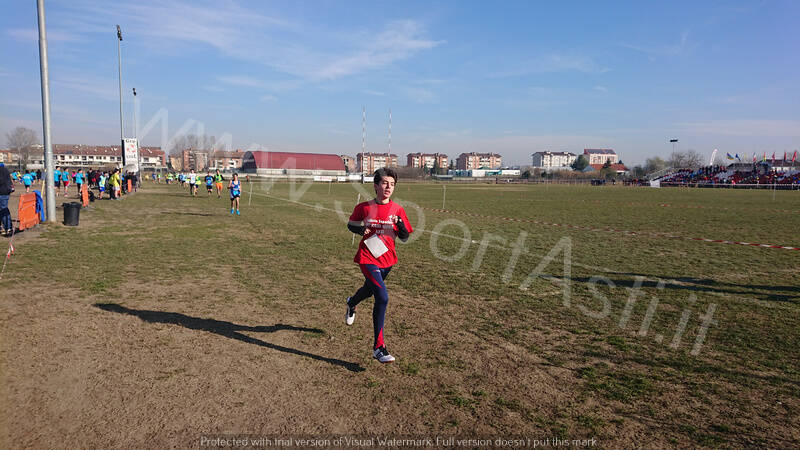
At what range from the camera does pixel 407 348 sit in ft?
18.1

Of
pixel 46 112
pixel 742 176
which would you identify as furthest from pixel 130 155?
pixel 742 176

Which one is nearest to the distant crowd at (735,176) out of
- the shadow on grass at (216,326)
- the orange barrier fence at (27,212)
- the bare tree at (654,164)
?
the bare tree at (654,164)

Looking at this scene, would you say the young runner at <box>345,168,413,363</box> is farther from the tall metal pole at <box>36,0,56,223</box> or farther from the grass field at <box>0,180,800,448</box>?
the tall metal pole at <box>36,0,56,223</box>

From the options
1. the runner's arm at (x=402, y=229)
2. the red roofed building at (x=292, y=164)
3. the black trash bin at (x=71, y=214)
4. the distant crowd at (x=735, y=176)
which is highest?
the red roofed building at (x=292, y=164)

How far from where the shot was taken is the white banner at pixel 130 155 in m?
38.6

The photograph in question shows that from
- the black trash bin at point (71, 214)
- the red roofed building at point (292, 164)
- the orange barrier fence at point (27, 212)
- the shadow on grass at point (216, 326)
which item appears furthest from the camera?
the red roofed building at point (292, 164)

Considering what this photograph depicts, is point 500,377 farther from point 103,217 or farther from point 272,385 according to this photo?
point 103,217

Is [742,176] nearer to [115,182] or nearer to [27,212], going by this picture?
[115,182]

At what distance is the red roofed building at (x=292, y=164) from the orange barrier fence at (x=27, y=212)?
78704 millimetres

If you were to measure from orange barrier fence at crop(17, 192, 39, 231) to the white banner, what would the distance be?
26.1m

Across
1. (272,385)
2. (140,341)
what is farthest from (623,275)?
(140,341)

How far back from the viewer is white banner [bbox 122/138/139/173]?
3862 cm

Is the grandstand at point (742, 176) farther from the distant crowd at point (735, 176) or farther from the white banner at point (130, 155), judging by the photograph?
the white banner at point (130, 155)

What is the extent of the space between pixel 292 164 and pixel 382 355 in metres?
102
